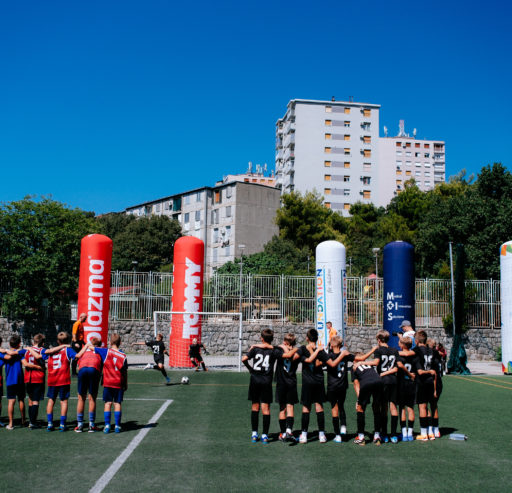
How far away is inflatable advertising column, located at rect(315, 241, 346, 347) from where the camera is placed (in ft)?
74.2

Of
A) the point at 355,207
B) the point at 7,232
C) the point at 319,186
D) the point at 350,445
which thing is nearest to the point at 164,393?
the point at 350,445

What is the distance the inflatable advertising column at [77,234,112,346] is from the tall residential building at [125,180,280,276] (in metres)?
42.7

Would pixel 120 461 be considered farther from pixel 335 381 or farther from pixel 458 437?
pixel 458 437

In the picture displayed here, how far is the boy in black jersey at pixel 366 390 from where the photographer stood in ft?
30.4

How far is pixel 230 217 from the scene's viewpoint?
6675cm

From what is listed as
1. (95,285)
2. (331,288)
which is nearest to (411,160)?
(331,288)

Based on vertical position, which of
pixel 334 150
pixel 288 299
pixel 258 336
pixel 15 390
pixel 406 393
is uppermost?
pixel 334 150

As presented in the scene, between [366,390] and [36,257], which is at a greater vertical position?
[36,257]

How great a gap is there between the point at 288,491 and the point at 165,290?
2348cm

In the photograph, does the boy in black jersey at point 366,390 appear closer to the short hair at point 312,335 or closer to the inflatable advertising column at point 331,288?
the short hair at point 312,335

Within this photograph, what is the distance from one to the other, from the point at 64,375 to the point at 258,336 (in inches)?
805

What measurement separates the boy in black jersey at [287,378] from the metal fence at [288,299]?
2012 centimetres

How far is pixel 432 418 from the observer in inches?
397

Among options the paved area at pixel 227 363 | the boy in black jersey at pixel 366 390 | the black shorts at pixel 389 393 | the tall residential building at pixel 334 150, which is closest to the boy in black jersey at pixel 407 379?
the black shorts at pixel 389 393
